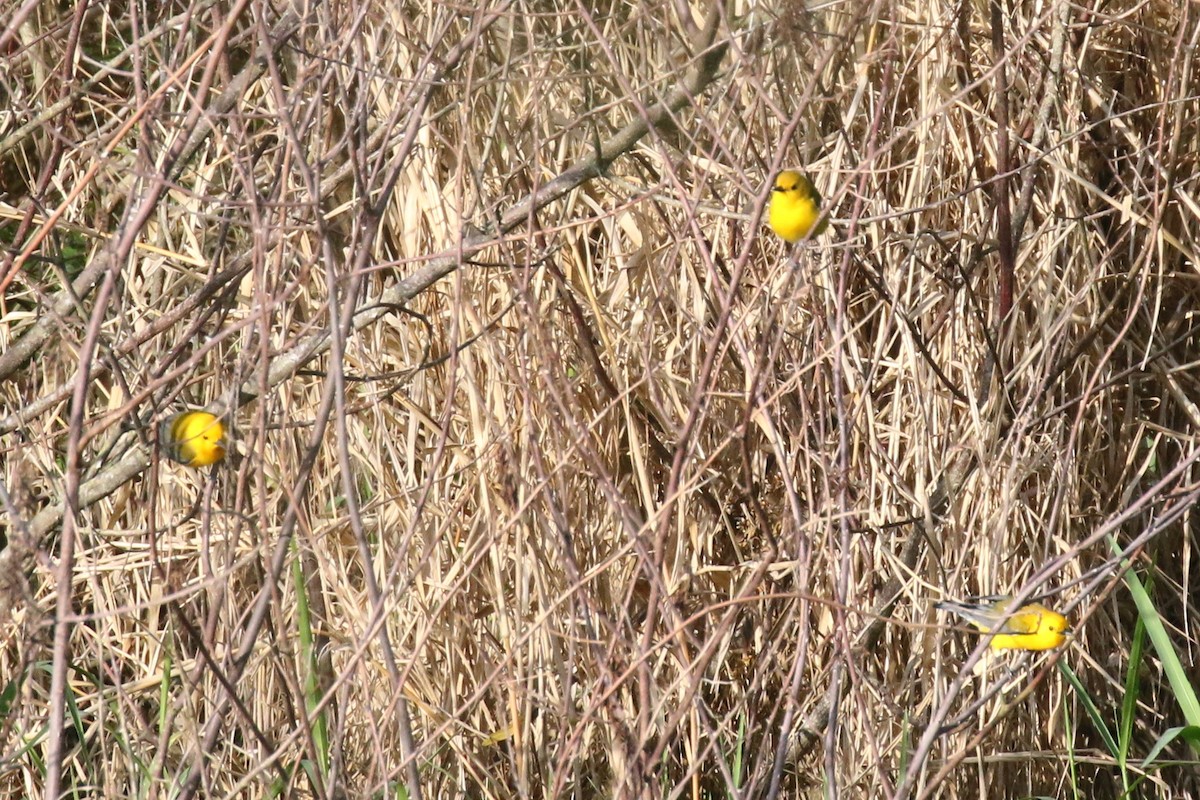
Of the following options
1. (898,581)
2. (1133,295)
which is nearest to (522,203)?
(898,581)

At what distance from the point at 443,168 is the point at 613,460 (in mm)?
782

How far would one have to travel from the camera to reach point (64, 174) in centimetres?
353

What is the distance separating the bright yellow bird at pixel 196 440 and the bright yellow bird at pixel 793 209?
99cm

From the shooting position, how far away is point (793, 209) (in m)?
2.21

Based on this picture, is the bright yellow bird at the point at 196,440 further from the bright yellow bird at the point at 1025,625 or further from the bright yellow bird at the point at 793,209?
the bright yellow bird at the point at 1025,625

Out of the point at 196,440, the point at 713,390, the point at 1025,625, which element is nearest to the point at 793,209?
the point at 713,390

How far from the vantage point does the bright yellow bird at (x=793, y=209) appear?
7.24 feet

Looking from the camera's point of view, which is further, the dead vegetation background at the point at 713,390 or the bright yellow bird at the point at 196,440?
the dead vegetation background at the point at 713,390

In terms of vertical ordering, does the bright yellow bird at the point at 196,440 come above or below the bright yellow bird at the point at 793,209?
below

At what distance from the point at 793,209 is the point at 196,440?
3.50 ft

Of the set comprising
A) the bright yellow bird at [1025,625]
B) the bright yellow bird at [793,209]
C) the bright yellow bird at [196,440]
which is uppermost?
the bright yellow bird at [793,209]

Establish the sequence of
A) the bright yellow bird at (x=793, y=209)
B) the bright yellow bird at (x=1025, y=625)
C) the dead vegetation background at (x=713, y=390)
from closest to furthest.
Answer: the bright yellow bird at (x=1025, y=625) < the bright yellow bird at (x=793, y=209) < the dead vegetation background at (x=713, y=390)

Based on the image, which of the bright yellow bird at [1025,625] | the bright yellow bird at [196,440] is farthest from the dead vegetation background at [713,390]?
the bright yellow bird at [1025,625]

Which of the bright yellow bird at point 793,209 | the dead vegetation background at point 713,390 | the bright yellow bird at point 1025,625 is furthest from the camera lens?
the dead vegetation background at point 713,390
